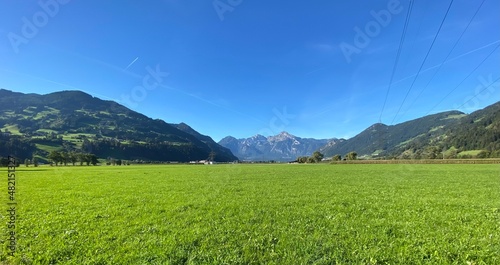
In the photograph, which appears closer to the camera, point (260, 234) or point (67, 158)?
point (260, 234)

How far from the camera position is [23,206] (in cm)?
1817

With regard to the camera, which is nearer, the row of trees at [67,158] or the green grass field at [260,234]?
the green grass field at [260,234]

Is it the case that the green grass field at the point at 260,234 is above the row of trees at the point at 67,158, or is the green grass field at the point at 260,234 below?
below

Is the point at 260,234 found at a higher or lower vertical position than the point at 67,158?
lower

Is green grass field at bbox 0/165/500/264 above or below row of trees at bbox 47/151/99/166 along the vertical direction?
below

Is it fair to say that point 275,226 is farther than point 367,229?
Yes

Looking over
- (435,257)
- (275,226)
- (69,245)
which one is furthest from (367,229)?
(69,245)

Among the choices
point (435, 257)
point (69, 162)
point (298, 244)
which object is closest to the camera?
point (435, 257)

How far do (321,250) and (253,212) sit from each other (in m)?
6.67

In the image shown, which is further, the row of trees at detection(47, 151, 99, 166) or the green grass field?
the row of trees at detection(47, 151, 99, 166)

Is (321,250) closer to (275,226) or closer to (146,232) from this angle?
(275,226)

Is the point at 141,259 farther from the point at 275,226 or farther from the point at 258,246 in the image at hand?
the point at 275,226

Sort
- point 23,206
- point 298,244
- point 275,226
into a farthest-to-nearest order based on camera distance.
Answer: point 23,206 → point 275,226 → point 298,244

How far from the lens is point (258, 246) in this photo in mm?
9859
